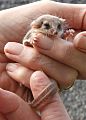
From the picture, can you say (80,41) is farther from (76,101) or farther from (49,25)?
(76,101)

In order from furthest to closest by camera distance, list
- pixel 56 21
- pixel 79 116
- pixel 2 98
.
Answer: pixel 79 116 < pixel 56 21 < pixel 2 98

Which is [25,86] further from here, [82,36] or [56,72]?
[82,36]

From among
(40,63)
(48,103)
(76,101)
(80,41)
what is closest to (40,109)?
(48,103)

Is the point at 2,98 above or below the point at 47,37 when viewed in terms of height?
below

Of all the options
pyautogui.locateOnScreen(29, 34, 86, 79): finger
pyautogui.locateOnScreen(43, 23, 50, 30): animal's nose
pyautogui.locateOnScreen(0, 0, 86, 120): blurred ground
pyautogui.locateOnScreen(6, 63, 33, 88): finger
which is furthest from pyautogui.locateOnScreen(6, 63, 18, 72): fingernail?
pyautogui.locateOnScreen(0, 0, 86, 120): blurred ground

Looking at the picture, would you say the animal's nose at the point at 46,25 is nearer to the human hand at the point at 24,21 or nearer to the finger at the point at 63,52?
the finger at the point at 63,52

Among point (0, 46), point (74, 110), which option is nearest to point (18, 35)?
point (0, 46)
